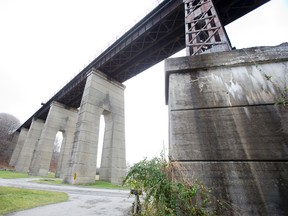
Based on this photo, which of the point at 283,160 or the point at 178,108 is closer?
the point at 283,160

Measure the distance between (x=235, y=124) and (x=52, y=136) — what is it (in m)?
31.3

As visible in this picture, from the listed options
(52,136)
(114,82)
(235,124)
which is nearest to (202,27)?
(235,124)

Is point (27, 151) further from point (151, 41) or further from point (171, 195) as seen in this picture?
point (171, 195)

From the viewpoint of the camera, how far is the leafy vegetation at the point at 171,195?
2471 mm

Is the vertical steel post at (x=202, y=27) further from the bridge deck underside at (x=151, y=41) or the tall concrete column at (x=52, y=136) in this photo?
the tall concrete column at (x=52, y=136)

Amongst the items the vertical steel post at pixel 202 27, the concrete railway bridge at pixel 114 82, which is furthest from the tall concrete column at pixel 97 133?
the vertical steel post at pixel 202 27

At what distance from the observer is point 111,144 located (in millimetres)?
19891

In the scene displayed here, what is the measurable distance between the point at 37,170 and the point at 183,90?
1209 inches

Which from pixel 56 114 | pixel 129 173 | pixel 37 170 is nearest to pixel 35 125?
pixel 56 114

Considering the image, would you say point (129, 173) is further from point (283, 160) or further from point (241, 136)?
point (283, 160)

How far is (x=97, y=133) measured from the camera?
19.8 metres

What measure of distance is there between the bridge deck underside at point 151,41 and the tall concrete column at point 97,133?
2.32 m

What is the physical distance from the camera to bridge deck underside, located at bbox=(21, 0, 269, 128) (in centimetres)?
1462

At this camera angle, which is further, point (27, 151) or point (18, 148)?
point (18, 148)
